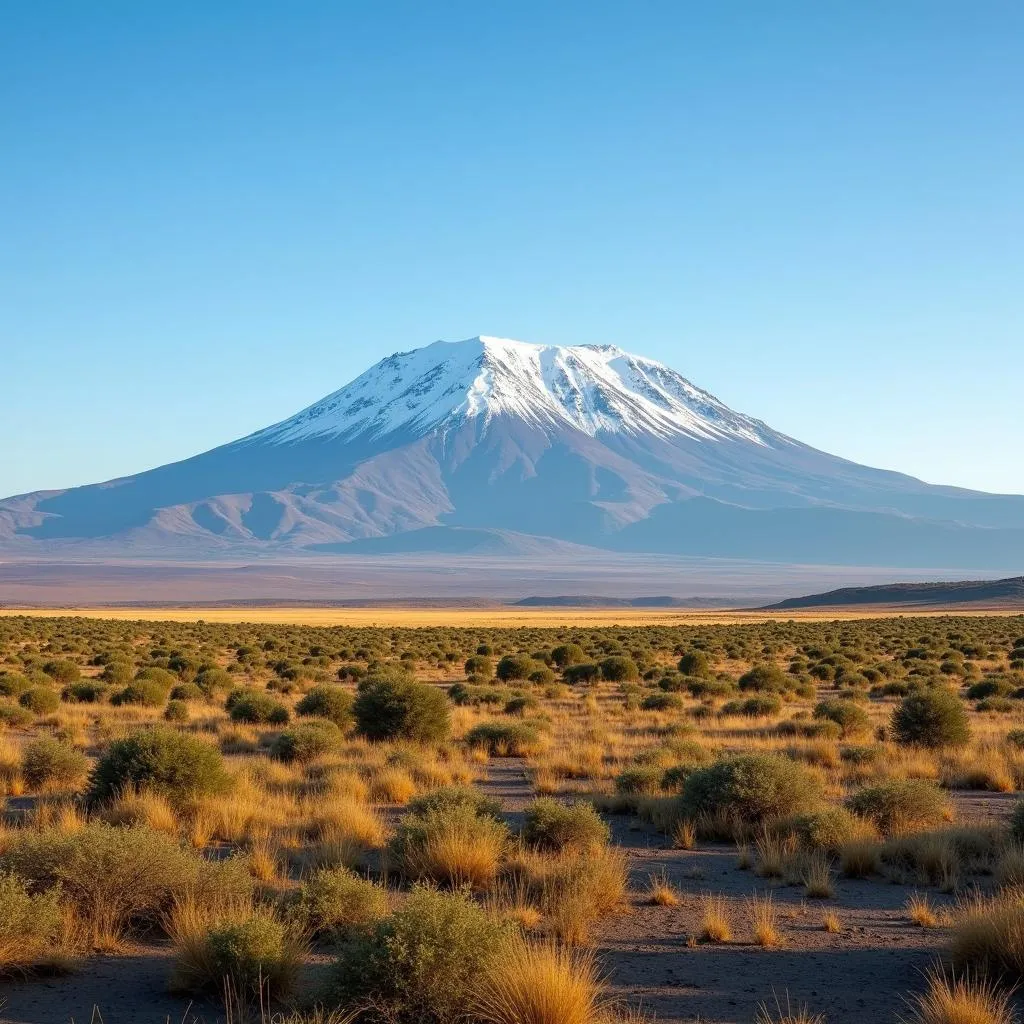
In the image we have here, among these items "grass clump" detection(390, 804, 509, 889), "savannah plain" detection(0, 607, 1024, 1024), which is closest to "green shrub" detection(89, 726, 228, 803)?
"savannah plain" detection(0, 607, 1024, 1024)

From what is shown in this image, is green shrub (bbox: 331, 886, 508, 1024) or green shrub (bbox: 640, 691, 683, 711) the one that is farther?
green shrub (bbox: 640, 691, 683, 711)

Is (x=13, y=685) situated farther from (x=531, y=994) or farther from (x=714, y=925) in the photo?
(x=531, y=994)

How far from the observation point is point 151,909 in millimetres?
8508

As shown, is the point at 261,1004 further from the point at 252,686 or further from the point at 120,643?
the point at 120,643

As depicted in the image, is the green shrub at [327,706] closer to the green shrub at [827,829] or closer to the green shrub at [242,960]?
the green shrub at [827,829]

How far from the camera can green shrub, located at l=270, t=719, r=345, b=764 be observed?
653 inches

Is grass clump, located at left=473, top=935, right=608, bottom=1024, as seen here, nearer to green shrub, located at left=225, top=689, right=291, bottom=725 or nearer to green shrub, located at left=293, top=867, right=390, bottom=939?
green shrub, located at left=293, top=867, right=390, bottom=939

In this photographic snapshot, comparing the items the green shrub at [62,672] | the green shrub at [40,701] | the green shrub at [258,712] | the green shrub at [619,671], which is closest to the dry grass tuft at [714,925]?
the green shrub at [258,712]

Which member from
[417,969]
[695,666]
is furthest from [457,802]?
[695,666]

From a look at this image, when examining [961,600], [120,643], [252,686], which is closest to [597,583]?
[961,600]

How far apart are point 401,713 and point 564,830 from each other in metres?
8.13

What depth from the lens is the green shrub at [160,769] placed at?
12.3m

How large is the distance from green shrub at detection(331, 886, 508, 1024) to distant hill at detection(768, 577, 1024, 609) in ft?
333

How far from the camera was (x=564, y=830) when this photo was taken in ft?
35.7
